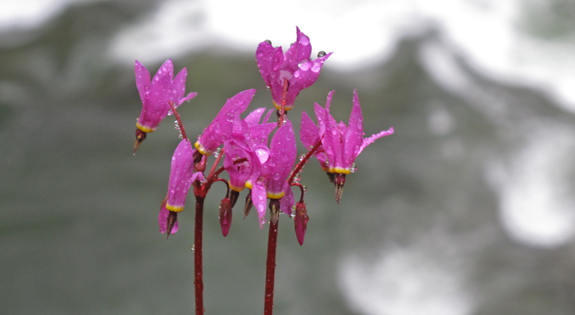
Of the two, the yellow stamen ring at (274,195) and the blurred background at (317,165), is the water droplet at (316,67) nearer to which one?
the yellow stamen ring at (274,195)

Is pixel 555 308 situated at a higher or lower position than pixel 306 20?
lower

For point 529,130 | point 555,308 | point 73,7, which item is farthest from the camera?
point 73,7

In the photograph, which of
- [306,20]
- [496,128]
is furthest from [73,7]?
[496,128]

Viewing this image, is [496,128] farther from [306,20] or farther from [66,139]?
[66,139]

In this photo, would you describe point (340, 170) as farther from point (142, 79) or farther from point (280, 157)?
point (142, 79)

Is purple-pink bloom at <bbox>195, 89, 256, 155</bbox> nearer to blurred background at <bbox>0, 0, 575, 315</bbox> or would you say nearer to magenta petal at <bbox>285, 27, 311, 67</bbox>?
magenta petal at <bbox>285, 27, 311, 67</bbox>

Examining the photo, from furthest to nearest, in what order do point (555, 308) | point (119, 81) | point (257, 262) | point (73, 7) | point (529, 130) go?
point (73, 7), point (119, 81), point (529, 130), point (257, 262), point (555, 308)

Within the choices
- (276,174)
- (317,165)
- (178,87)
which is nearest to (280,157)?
(276,174)
